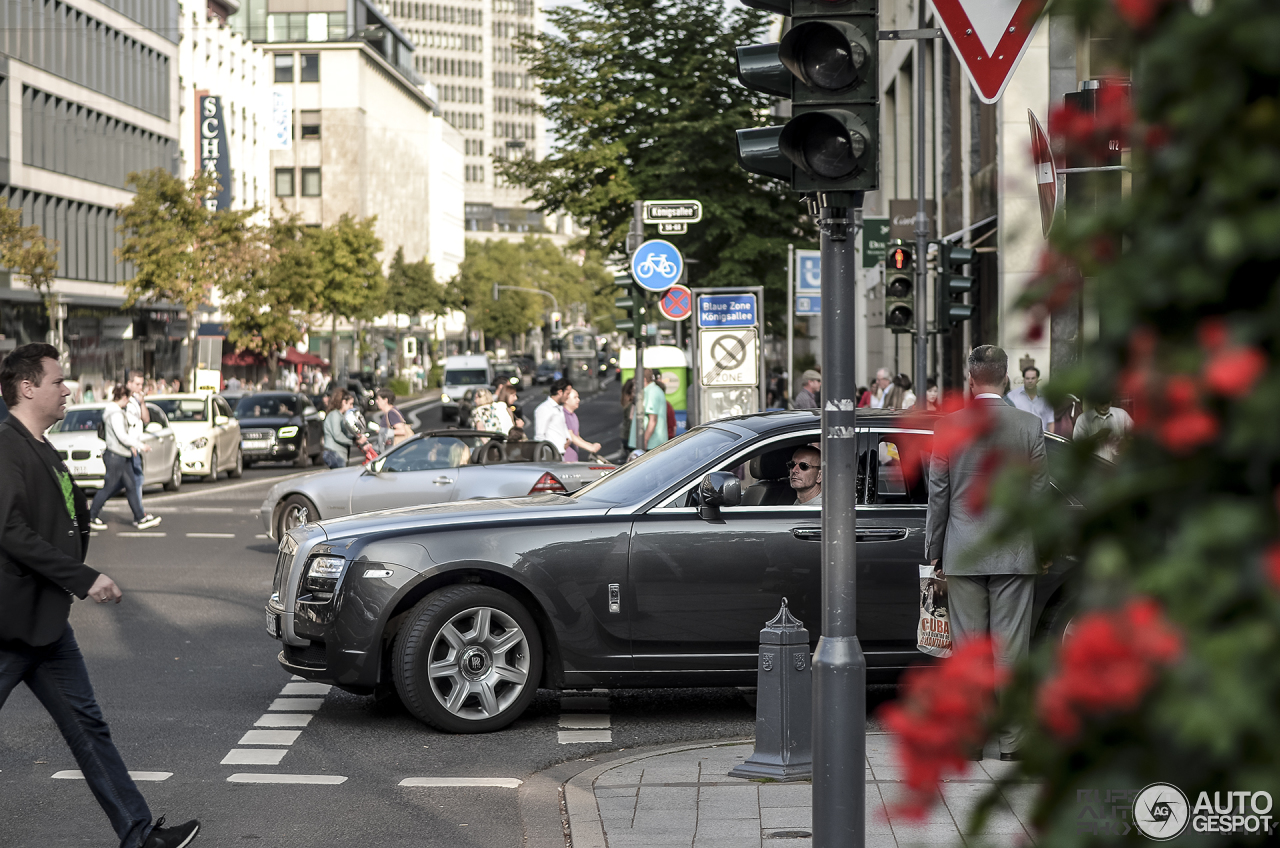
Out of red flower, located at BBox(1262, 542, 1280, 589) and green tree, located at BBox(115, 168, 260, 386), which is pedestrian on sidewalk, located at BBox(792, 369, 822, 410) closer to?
red flower, located at BBox(1262, 542, 1280, 589)

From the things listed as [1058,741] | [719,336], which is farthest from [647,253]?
[1058,741]

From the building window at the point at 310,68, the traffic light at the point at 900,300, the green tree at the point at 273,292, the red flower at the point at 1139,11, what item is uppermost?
the building window at the point at 310,68

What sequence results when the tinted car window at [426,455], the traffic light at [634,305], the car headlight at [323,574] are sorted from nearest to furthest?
the car headlight at [323,574]
the tinted car window at [426,455]
the traffic light at [634,305]

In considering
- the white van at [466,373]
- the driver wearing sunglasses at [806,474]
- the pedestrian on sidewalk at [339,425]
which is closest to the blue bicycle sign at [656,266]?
the pedestrian on sidewalk at [339,425]

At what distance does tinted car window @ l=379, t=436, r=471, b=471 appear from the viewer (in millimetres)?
16922

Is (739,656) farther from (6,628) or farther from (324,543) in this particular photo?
(6,628)

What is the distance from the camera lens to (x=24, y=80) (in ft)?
171

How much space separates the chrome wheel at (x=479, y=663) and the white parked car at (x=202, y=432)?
2293cm

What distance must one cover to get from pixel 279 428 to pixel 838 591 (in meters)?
32.2

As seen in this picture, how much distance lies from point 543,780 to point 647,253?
566 inches

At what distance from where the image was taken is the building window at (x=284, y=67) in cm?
11400

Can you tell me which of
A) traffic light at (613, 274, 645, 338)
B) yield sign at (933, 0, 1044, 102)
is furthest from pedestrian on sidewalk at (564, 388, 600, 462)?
yield sign at (933, 0, 1044, 102)

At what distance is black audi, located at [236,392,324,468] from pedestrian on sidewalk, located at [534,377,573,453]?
17455mm

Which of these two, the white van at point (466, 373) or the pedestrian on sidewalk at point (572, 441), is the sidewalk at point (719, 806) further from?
the white van at point (466, 373)
